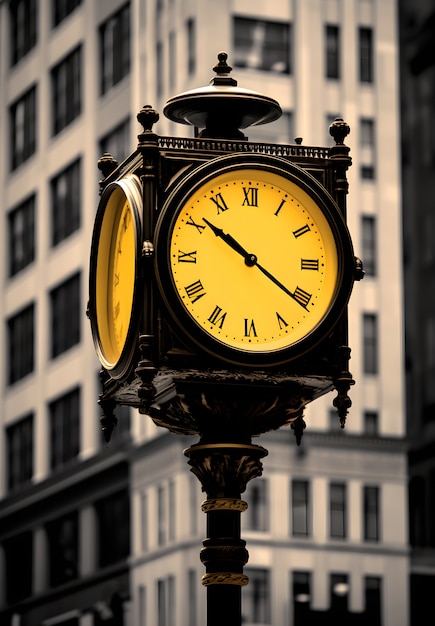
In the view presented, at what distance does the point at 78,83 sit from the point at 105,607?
18.6m

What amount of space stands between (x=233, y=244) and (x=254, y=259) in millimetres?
110

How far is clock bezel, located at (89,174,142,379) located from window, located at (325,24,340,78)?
59.7 m

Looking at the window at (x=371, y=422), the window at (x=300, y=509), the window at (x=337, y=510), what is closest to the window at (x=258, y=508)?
the window at (x=300, y=509)

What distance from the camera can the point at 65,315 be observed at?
240 feet

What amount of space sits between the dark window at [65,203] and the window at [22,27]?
6370 millimetres

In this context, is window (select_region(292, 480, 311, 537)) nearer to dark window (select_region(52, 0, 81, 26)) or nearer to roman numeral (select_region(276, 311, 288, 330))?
dark window (select_region(52, 0, 81, 26))

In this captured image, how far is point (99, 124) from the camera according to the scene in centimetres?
7112

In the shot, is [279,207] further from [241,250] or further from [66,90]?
[66,90]

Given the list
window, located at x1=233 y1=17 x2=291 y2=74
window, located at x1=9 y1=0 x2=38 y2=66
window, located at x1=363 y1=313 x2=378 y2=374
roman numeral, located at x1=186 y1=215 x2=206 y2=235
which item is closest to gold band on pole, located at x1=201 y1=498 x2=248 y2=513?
roman numeral, located at x1=186 y1=215 x2=206 y2=235

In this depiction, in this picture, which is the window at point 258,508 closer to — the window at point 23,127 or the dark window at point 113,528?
the dark window at point 113,528

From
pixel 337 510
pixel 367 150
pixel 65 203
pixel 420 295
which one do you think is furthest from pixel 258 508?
pixel 65 203

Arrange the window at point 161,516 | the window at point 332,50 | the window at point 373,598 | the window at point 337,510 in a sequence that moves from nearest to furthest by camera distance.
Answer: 1. the window at point 161,516
2. the window at point 373,598
3. the window at point 337,510
4. the window at point 332,50

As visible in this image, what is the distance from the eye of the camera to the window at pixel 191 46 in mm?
66375

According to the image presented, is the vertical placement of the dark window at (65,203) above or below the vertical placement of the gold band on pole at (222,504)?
above
